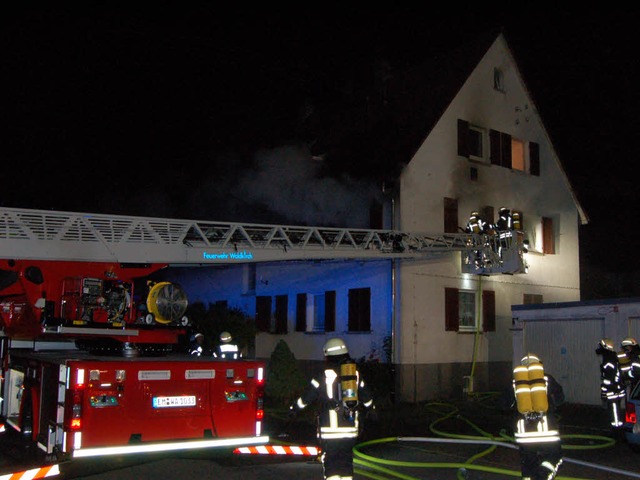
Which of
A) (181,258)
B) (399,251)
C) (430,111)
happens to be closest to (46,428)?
(181,258)

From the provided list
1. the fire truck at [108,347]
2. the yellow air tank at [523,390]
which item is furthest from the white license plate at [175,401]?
the yellow air tank at [523,390]

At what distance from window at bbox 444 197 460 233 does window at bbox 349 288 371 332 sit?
2.58 meters

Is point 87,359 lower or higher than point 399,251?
lower

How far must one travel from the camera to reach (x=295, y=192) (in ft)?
55.6

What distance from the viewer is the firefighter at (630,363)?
34.6 feet

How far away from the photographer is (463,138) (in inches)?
711

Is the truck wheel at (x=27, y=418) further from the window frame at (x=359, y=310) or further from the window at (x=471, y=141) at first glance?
the window at (x=471, y=141)

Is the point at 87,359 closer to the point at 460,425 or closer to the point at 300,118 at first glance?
the point at 460,425

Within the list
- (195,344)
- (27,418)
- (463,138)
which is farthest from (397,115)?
(27,418)

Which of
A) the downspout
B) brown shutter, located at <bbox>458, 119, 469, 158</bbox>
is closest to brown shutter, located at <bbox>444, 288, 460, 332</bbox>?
the downspout

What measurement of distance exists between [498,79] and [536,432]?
15.1 m

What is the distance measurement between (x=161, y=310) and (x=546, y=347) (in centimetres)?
1001

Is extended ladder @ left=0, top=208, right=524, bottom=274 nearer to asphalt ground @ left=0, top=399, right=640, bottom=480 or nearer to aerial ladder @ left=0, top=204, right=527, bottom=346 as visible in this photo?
aerial ladder @ left=0, top=204, right=527, bottom=346

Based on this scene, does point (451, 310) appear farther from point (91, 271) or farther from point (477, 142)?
point (91, 271)
